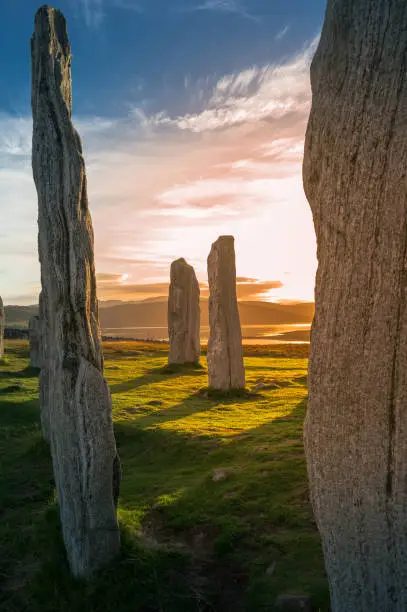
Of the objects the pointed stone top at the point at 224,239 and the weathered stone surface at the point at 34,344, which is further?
the weathered stone surface at the point at 34,344


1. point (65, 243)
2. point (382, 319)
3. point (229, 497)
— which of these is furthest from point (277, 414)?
point (382, 319)

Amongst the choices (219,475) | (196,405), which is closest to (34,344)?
(196,405)

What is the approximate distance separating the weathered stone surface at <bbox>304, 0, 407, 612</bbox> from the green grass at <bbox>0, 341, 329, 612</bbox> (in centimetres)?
173

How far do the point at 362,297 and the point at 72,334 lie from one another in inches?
158

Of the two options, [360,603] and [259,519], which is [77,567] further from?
[360,603]

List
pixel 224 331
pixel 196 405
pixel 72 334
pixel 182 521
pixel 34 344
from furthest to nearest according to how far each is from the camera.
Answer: pixel 34 344 < pixel 224 331 < pixel 196 405 < pixel 182 521 < pixel 72 334

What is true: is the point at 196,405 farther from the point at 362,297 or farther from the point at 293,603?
the point at 362,297

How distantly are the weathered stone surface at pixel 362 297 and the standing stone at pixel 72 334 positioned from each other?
3368 mm

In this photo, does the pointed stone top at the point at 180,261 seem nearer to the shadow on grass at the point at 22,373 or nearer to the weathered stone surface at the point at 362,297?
the shadow on grass at the point at 22,373

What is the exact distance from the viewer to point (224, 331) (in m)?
19.2

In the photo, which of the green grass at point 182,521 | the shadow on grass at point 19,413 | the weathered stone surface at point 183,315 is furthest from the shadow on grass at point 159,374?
the green grass at point 182,521

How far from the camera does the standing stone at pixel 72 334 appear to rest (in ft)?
23.3

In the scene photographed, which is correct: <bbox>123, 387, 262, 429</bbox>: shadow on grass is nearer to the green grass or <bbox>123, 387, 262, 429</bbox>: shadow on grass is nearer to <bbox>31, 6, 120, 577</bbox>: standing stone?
the green grass

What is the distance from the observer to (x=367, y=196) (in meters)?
4.62
